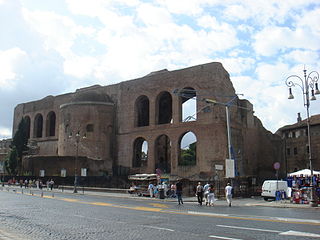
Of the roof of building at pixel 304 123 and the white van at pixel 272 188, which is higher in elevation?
the roof of building at pixel 304 123

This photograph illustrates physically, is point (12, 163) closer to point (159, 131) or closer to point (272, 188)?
point (159, 131)

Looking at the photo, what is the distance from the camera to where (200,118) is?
132 ft

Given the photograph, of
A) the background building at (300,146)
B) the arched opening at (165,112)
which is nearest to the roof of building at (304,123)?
the background building at (300,146)

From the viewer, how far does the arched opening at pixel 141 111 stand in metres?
48.2

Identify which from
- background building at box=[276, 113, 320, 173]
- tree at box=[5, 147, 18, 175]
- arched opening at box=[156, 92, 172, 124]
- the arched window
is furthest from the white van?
tree at box=[5, 147, 18, 175]

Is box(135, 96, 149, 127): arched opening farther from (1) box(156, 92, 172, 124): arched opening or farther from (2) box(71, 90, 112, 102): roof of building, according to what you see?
(2) box(71, 90, 112, 102): roof of building

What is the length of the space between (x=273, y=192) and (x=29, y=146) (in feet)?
147

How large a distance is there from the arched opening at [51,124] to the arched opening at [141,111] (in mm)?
20123

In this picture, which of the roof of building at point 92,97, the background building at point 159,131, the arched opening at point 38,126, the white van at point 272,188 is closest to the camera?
the white van at point 272,188

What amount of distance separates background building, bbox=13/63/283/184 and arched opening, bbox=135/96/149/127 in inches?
5.7

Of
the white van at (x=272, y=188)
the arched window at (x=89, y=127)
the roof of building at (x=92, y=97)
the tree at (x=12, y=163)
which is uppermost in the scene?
the roof of building at (x=92, y=97)

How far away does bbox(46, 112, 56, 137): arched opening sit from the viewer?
62469 millimetres

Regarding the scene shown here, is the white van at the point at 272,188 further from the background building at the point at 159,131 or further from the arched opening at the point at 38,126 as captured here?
the arched opening at the point at 38,126

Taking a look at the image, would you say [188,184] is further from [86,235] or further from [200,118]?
[86,235]
